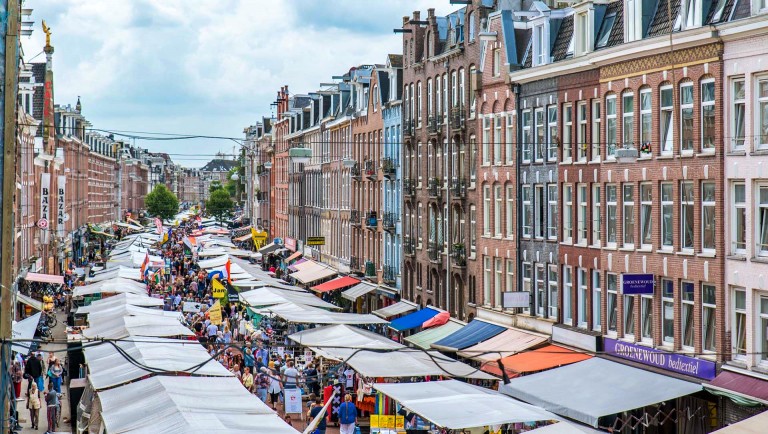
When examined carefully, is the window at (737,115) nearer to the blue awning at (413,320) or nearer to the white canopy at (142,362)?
the white canopy at (142,362)

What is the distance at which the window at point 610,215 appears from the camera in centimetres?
3109

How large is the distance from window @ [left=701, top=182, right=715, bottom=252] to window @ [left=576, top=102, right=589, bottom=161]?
6.12 m

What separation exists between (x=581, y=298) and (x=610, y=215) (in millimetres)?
3034

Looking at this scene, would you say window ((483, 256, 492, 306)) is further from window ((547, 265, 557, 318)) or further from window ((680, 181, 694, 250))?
window ((680, 181, 694, 250))

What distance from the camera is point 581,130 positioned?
33.1 meters

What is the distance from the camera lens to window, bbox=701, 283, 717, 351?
26.6 m

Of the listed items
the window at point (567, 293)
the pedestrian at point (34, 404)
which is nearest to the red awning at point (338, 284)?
the window at point (567, 293)

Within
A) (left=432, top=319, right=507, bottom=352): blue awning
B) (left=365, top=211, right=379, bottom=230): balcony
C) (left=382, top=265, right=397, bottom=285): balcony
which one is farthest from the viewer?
(left=365, top=211, right=379, bottom=230): balcony

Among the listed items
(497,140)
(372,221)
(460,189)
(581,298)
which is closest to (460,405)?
(581,298)

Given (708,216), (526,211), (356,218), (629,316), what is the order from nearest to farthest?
1. (708,216)
2. (629,316)
3. (526,211)
4. (356,218)

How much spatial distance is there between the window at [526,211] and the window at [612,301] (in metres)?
5.42

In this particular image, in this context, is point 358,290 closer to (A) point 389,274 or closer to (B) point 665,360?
(A) point 389,274

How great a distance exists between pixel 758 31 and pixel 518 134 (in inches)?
528

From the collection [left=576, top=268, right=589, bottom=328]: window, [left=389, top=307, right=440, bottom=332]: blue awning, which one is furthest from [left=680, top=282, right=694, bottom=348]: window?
[left=389, top=307, right=440, bottom=332]: blue awning
